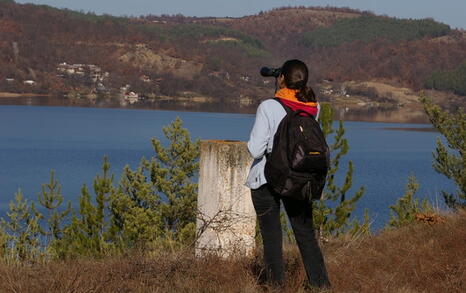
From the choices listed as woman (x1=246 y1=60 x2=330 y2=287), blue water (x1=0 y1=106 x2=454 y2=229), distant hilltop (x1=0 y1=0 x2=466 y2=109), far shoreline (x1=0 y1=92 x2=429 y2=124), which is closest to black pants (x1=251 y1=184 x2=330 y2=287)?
woman (x1=246 y1=60 x2=330 y2=287)

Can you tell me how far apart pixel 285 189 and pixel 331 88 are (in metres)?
161

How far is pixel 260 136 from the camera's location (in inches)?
158

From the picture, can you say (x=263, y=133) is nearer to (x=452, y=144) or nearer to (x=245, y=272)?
(x=245, y=272)

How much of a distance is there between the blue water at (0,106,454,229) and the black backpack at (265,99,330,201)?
10.4 m

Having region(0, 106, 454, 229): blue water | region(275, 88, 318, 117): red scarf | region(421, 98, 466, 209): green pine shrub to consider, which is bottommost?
region(0, 106, 454, 229): blue water

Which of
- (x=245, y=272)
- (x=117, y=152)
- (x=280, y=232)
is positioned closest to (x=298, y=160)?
(x=280, y=232)

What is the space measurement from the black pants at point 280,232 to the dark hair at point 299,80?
0.50 m

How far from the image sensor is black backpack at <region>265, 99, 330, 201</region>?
3947mm

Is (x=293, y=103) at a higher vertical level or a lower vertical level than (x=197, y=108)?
higher

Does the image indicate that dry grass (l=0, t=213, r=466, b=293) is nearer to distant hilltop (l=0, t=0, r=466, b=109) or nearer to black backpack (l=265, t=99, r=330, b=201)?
black backpack (l=265, t=99, r=330, b=201)

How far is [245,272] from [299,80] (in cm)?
110

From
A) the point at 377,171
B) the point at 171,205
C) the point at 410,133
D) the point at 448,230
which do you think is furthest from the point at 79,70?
the point at 448,230

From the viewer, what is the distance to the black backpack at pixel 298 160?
3947 millimetres

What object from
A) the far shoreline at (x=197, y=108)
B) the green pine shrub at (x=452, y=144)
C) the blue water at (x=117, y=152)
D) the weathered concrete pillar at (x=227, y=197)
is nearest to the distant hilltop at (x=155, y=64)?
the far shoreline at (x=197, y=108)
